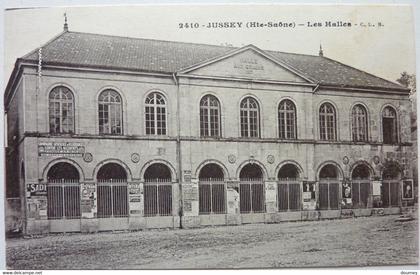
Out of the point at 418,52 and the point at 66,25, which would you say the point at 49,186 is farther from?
the point at 418,52

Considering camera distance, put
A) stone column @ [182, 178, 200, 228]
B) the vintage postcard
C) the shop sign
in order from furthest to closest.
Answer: the shop sign, stone column @ [182, 178, 200, 228], the vintage postcard

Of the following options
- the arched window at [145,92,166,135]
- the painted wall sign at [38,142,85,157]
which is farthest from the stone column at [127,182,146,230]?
the painted wall sign at [38,142,85,157]

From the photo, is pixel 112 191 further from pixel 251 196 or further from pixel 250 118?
pixel 250 118

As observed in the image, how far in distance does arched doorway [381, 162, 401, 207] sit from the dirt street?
0.58 metres

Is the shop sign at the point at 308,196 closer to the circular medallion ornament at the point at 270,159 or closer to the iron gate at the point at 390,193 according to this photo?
the circular medallion ornament at the point at 270,159

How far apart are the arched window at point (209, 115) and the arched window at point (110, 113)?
5.52 feet

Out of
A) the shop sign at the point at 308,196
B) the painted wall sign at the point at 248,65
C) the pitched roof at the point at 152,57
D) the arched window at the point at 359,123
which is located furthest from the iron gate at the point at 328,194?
the painted wall sign at the point at 248,65

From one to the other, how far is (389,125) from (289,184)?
249 centimetres

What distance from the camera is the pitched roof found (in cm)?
1192

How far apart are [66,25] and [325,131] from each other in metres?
5.70

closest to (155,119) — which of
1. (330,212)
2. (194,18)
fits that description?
(194,18)

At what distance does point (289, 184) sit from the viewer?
1309 centimetres

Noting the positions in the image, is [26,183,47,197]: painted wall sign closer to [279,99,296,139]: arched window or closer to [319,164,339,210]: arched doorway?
[279,99,296,139]: arched window

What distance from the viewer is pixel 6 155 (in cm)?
1143
